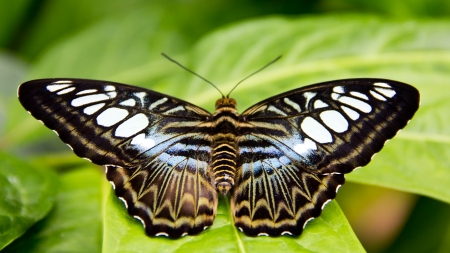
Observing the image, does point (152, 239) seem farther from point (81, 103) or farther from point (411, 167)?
point (411, 167)

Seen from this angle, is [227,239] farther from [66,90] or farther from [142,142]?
[66,90]

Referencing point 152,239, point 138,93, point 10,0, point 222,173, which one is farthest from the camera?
point 10,0

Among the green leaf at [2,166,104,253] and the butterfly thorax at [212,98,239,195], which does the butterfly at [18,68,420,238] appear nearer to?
the butterfly thorax at [212,98,239,195]

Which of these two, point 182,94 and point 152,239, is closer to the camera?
point 152,239

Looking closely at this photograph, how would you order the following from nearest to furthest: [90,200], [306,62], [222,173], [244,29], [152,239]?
[152,239]
[222,173]
[90,200]
[306,62]
[244,29]

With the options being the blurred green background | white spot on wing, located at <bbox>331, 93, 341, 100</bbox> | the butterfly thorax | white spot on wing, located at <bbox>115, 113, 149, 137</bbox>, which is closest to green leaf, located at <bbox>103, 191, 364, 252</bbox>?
the blurred green background

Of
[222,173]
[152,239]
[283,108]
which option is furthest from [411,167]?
[152,239]

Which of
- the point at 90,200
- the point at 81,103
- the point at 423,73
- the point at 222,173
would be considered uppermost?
the point at 423,73
